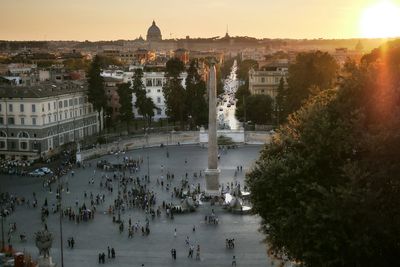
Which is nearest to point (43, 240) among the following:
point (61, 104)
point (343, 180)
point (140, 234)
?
point (140, 234)

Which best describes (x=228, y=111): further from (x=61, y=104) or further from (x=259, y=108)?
(x=61, y=104)

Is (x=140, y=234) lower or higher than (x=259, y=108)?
lower

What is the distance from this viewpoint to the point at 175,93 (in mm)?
63875

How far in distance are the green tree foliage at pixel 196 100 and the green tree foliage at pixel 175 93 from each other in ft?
2.18

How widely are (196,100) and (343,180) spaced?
4778 centimetres

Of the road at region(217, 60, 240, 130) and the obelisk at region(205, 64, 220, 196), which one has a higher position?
the obelisk at region(205, 64, 220, 196)

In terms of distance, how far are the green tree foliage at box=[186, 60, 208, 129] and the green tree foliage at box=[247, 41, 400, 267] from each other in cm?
4473

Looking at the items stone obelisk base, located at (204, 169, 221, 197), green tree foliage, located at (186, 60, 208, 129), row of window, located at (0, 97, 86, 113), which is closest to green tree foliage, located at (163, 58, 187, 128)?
green tree foliage, located at (186, 60, 208, 129)

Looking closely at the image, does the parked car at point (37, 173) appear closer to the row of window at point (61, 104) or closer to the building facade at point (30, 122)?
the building facade at point (30, 122)

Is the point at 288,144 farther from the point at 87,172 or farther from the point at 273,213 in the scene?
the point at 87,172

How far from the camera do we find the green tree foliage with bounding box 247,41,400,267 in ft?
50.9

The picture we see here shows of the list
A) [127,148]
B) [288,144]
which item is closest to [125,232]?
[288,144]

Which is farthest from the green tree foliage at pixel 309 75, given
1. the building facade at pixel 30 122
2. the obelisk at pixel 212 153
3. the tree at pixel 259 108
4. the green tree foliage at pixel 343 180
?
the green tree foliage at pixel 343 180

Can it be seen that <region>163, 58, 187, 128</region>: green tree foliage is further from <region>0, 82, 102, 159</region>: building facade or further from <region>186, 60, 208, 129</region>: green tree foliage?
<region>0, 82, 102, 159</region>: building facade
